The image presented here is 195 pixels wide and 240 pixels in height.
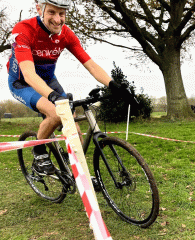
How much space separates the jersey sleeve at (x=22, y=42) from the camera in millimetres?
2967

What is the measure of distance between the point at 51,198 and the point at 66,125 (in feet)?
7.20

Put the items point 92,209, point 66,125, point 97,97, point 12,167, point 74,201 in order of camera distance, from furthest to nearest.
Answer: point 12,167 < point 74,201 < point 97,97 < point 66,125 < point 92,209

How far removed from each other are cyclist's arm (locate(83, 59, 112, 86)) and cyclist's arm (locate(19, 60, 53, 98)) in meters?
0.85

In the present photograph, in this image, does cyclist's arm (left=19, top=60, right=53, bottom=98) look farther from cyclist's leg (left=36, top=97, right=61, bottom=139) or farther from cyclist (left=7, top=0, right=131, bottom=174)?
cyclist's leg (left=36, top=97, right=61, bottom=139)

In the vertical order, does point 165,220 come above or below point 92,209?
below

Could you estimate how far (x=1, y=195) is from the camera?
15.6ft

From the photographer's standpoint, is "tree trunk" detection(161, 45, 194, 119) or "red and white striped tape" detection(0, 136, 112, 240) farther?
"tree trunk" detection(161, 45, 194, 119)

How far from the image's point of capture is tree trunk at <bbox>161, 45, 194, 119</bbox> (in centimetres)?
1694

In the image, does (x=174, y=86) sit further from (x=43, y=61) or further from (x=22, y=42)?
(x=22, y=42)

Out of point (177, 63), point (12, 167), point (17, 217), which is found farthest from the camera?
point (177, 63)

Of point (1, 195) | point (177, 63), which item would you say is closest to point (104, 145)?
point (1, 195)

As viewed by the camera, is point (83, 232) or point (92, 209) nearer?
point (92, 209)

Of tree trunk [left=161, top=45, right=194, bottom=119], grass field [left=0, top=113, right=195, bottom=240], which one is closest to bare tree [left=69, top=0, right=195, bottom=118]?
tree trunk [left=161, top=45, right=194, bottom=119]

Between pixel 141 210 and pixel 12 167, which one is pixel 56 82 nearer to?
pixel 141 210
